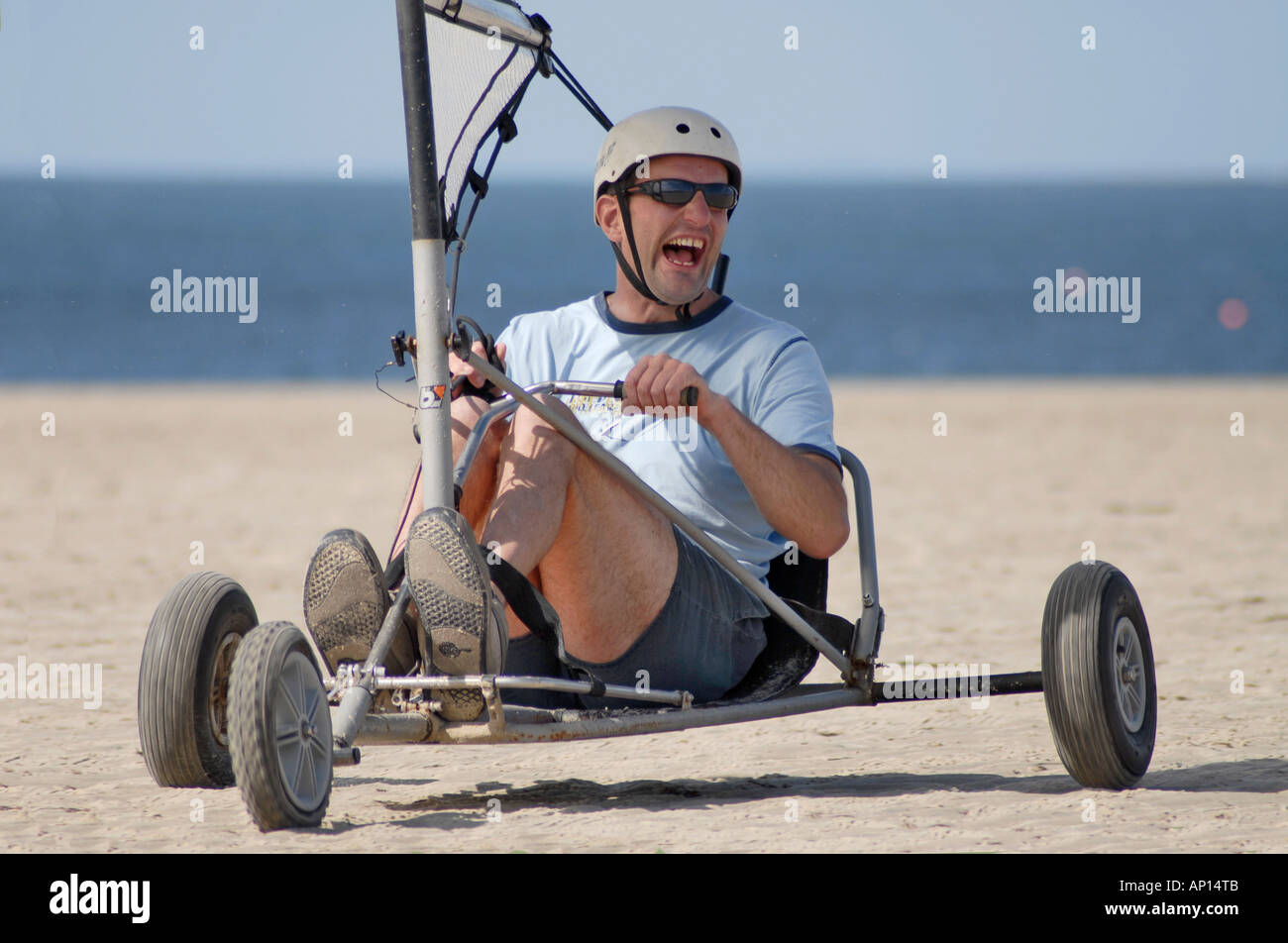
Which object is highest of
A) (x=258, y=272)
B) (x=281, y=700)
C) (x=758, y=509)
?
(x=258, y=272)

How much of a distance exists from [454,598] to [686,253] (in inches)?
50.3

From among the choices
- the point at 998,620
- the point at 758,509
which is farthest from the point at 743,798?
the point at 998,620

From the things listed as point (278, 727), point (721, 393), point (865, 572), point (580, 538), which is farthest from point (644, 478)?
point (278, 727)

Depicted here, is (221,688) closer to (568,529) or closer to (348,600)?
(348,600)

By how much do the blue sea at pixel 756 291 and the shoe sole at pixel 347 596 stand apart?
2917 mm

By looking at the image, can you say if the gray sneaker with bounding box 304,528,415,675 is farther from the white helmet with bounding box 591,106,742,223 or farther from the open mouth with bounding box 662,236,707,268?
the white helmet with bounding box 591,106,742,223

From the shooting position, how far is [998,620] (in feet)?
23.6

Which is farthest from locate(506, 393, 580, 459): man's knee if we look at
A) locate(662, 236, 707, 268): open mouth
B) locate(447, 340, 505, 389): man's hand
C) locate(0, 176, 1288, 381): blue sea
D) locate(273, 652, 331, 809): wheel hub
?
locate(0, 176, 1288, 381): blue sea

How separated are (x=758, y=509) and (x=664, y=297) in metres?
0.62

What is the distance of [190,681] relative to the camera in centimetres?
360

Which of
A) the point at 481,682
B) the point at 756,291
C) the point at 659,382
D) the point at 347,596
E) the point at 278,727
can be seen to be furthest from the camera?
the point at 756,291

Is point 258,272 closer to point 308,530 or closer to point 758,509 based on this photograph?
point 308,530

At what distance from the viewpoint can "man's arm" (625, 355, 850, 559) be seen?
3.60 m

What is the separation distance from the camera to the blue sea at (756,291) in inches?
1248
